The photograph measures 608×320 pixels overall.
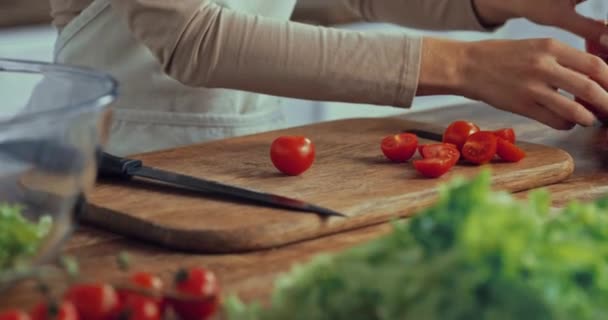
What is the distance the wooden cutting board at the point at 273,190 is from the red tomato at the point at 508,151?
16mm

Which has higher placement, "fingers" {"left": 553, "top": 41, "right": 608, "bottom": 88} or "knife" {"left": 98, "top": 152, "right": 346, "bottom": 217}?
"fingers" {"left": 553, "top": 41, "right": 608, "bottom": 88}

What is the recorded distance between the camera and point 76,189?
1090mm

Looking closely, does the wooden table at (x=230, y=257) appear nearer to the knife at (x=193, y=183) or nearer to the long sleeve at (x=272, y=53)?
the knife at (x=193, y=183)

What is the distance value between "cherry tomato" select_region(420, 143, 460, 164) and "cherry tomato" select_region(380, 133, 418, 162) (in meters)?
0.02

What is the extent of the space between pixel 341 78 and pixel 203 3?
228 mm

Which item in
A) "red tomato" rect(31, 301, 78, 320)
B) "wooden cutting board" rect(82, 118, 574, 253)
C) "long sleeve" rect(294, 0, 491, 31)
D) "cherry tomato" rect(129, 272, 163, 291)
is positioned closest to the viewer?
"red tomato" rect(31, 301, 78, 320)

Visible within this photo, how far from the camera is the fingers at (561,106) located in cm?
173

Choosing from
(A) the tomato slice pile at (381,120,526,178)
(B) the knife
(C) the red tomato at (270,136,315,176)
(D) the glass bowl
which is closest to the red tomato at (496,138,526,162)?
(A) the tomato slice pile at (381,120,526,178)

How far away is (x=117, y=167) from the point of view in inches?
58.9

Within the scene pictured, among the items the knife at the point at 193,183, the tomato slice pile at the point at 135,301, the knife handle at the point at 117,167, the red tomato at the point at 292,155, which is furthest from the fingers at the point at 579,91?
the tomato slice pile at the point at 135,301

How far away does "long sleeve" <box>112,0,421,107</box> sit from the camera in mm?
1635

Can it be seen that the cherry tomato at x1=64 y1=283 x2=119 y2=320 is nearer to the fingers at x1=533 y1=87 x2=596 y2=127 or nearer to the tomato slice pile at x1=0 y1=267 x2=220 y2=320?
the tomato slice pile at x1=0 y1=267 x2=220 y2=320

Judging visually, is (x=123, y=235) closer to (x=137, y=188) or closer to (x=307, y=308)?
(x=137, y=188)

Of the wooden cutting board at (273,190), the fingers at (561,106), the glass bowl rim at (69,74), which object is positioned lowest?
the wooden cutting board at (273,190)
